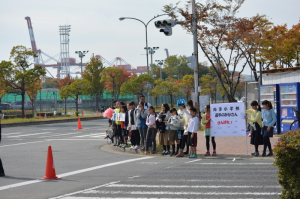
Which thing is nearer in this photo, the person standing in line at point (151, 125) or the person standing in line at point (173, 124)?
the person standing in line at point (173, 124)

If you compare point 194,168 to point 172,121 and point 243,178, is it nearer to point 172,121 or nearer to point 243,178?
point 243,178

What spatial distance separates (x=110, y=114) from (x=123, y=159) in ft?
16.0

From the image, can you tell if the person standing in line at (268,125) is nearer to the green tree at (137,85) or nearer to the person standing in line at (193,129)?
the person standing in line at (193,129)

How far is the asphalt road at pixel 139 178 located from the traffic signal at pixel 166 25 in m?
5.87

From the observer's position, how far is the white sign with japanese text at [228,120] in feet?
44.2

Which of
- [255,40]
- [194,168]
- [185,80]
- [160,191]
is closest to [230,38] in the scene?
[255,40]

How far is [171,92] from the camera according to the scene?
68375 millimetres

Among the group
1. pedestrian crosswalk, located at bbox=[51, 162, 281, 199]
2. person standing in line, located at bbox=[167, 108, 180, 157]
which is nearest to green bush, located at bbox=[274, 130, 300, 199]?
pedestrian crosswalk, located at bbox=[51, 162, 281, 199]

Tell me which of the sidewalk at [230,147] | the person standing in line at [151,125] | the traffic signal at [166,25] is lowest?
the sidewalk at [230,147]

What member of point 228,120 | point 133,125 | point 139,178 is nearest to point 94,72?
point 133,125

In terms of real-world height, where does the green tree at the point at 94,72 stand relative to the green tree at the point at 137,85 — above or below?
above

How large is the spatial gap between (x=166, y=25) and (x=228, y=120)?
230 inches

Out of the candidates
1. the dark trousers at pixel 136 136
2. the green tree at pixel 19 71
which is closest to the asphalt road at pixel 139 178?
the dark trousers at pixel 136 136

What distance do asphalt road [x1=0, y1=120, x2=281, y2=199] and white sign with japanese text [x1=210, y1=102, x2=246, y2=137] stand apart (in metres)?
1.08
